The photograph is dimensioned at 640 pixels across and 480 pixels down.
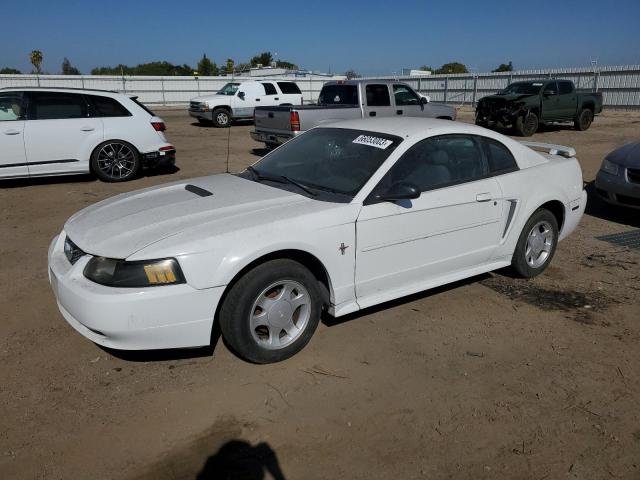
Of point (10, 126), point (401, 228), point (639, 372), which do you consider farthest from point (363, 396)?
point (10, 126)

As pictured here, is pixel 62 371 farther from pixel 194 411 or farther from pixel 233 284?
pixel 233 284

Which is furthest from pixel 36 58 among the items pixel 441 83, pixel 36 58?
pixel 441 83

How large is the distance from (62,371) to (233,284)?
1298 millimetres

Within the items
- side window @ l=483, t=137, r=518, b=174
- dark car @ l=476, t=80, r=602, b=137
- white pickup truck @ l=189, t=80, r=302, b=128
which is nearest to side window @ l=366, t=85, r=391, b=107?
dark car @ l=476, t=80, r=602, b=137

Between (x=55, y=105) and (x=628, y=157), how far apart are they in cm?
889

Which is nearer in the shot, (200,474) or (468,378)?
(200,474)

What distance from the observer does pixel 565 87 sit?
59.5 feet

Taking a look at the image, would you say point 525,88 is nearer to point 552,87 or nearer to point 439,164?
point 552,87

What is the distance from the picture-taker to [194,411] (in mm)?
2984

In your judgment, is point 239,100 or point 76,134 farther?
point 239,100

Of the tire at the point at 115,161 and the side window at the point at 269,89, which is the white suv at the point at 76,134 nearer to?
the tire at the point at 115,161

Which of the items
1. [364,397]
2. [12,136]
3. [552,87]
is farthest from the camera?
[552,87]

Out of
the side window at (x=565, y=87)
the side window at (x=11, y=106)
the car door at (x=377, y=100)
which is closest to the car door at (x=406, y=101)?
the car door at (x=377, y=100)

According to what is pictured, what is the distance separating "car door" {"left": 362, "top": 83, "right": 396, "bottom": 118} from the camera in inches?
474
